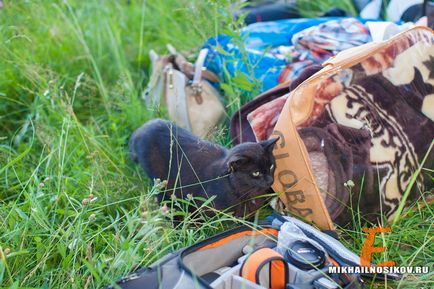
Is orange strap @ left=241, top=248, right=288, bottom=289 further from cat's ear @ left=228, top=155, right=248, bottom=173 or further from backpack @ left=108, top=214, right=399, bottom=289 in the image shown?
cat's ear @ left=228, top=155, right=248, bottom=173

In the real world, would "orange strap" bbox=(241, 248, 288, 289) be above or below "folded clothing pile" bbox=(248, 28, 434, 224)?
below

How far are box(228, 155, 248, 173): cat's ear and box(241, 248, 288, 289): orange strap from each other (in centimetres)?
54

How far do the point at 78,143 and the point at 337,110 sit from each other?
3.97 ft

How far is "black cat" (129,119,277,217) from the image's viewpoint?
217 cm

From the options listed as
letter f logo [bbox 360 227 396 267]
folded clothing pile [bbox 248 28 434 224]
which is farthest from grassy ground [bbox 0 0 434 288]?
folded clothing pile [bbox 248 28 434 224]

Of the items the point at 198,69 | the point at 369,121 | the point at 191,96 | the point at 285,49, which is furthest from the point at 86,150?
the point at 369,121

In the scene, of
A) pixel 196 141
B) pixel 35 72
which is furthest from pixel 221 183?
pixel 35 72

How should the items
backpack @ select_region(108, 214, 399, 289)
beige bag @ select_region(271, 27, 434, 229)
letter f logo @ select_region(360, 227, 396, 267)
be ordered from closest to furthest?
backpack @ select_region(108, 214, 399, 289), letter f logo @ select_region(360, 227, 396, 267), beige bag @ select_region(271, 27, 434, 229)

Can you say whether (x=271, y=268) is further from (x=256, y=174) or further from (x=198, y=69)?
(x=198, y=69)

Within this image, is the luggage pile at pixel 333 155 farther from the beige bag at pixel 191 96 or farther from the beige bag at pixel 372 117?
the beige bag at pixel 191 96

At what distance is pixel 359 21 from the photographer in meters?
2.88

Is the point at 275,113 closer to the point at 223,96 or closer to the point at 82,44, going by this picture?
the point at 223,96

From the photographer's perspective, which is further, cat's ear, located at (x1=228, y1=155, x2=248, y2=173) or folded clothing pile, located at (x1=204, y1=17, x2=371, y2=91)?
folded clothing pile, located at (x1=204, y1=17, x2=371, y2=91)

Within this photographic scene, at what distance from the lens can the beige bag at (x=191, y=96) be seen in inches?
110
